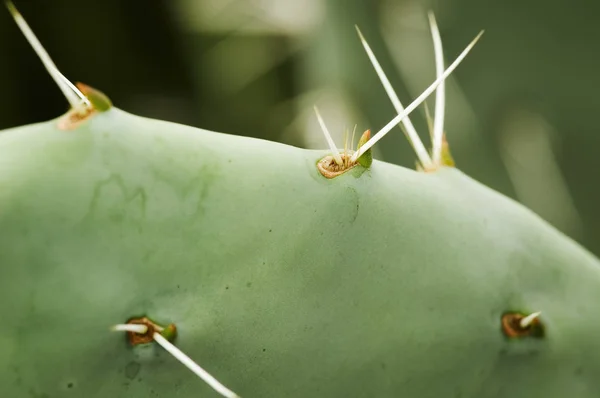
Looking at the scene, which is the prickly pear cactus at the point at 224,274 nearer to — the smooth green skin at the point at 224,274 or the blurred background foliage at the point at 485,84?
the smooth green skin at the point at 224,274

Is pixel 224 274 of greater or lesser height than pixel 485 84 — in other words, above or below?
below

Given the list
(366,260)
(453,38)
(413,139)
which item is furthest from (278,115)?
(366,260)

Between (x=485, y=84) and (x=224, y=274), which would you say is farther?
(x=485, y=84)

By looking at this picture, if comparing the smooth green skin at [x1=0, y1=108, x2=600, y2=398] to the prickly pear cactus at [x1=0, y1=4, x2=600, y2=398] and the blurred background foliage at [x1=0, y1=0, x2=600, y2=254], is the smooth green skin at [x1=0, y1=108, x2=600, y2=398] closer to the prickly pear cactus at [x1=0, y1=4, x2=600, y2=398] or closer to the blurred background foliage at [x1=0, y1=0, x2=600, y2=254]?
the prickly pear cactus at [x1=0, y1=4, x2=600, y2=398]

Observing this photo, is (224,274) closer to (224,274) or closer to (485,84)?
(224,274)

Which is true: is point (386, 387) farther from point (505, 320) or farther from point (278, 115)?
point (278, 115)

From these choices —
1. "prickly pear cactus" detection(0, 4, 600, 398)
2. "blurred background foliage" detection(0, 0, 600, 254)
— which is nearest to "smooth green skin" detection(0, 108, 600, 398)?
"prickly pear cactus" detection(0, 4, 600, 398)

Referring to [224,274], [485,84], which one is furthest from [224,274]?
[485,84]
